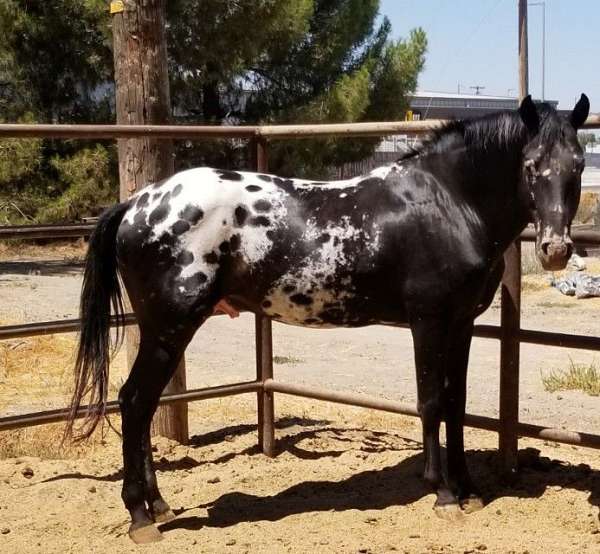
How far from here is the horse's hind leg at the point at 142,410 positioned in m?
3.63

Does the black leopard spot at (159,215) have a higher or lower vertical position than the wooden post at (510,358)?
higher

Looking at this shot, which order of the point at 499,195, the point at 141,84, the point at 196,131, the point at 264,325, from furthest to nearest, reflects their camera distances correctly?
the point at 264,325 < the point at 141,84 < the point at 196,131 < the point at 499,195

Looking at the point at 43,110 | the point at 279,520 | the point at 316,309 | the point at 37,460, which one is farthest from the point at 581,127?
the point at 43,110

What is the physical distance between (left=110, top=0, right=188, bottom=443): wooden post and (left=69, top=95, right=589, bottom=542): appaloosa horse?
1000 millimetres

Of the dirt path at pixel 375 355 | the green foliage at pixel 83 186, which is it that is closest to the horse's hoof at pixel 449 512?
the dirt path at pixel 375 355

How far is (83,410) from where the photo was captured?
4211 mm

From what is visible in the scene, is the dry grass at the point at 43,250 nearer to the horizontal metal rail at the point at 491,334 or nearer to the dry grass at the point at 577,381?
the dry grass at the point at 577,381

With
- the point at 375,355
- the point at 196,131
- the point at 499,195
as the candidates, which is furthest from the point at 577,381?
the point at 196,131

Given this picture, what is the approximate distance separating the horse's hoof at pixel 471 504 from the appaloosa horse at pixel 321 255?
97 millimetres

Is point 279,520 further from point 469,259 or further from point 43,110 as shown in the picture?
point 43,110

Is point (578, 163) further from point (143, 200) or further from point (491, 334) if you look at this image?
point (143, 200)

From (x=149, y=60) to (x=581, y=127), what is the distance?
7.76 feet

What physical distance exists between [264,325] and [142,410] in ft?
4.15

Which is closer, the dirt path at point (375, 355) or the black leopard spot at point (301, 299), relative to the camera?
the black leopard spot at point (301, 299)
